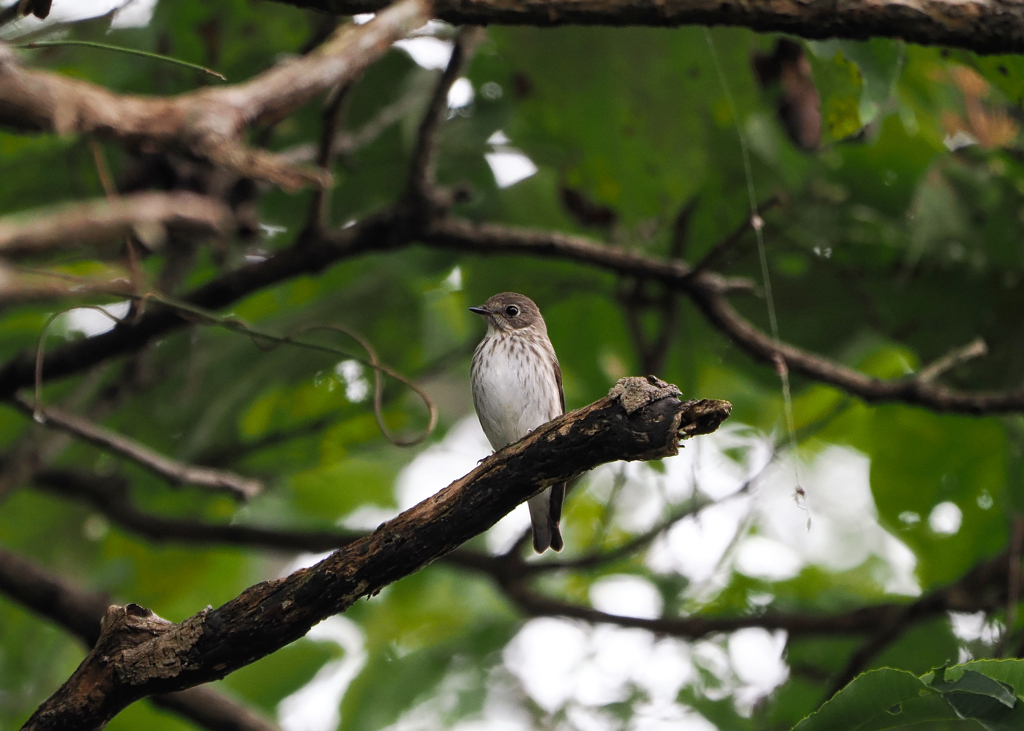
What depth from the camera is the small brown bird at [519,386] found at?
15.1 feet

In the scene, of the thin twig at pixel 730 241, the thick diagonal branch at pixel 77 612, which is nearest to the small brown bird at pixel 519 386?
the thin twig at pixel 730 241

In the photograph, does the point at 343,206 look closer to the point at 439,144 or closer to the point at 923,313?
the point at 439,144

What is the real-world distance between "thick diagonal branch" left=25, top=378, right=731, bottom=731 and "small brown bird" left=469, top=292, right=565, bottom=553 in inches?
87.1

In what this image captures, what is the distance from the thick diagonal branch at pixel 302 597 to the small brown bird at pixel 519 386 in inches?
87.1

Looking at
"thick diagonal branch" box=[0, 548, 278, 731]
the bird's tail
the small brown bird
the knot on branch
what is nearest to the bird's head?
the small brown bird

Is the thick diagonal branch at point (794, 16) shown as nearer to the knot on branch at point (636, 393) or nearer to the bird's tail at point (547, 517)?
the knot on branch at point (636, 393)

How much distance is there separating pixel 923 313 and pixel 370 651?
4.08m

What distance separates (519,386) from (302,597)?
247 centimetres

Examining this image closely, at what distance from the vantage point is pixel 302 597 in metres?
2.22

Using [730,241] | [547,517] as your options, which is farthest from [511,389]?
[730,241]

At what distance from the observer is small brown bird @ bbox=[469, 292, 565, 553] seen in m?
4.59

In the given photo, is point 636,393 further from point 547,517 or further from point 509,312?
point 509,312

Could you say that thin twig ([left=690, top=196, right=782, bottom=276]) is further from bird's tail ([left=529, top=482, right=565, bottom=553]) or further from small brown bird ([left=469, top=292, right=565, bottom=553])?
bird's tail ([left=529, top=482, right=565, bottom=553])

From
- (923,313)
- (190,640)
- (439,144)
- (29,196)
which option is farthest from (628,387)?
(29,196)
